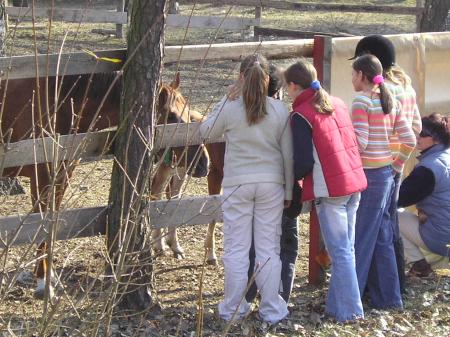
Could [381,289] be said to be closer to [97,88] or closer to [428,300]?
[428,300]

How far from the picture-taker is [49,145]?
16.4 ft

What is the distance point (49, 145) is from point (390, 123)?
2219mm

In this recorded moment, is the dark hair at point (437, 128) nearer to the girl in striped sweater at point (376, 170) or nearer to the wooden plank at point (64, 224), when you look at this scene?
the girl in striped sweater at point (376, 170)

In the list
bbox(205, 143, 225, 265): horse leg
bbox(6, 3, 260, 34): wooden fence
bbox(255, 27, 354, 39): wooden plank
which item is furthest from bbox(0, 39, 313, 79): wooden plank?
bbox(6, 3, 260, 34): wooden fence

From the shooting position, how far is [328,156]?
5.11 meters

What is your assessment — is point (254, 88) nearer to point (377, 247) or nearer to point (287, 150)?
point (287, 150)

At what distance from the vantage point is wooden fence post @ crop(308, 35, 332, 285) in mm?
5992

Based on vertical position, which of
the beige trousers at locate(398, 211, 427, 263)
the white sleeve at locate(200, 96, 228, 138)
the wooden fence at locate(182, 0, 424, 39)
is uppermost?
the white sleeve at locate(200, 96, 228, 138)

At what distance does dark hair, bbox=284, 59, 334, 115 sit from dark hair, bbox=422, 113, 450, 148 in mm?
1429

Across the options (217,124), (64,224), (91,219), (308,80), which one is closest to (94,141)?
(91,219)

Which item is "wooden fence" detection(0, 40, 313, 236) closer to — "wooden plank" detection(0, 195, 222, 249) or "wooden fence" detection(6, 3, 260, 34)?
"wooden plank" detection(0, 195, 222, 249)

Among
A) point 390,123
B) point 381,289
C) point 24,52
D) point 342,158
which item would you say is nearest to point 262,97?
point 342,158

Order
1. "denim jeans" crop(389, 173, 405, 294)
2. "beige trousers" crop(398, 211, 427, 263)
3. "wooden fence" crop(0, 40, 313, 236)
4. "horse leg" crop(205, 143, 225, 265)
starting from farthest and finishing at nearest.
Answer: "horse leg" crop(205, 143, 225, 265)
"beige trousers" crop(398, 211, 427, 263)
"denim jeans" crop(389, 173, 405, 294)
"wooden fence" crop(0, 40, 313, 236)

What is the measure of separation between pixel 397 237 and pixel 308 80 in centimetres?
154
